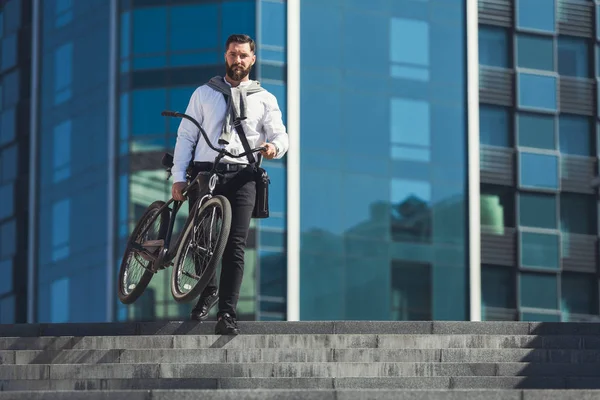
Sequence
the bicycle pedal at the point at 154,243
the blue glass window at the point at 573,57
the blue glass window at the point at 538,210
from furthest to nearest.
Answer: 1. the blue glass window at the point at 573,57
2. the blue glass window at the point at 538,210
3. the bicycle pedal at the point at 154,243

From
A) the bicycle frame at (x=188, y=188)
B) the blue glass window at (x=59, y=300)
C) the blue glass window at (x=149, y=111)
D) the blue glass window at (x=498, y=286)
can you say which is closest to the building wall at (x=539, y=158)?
the blue glass window at (x=498, y=286)

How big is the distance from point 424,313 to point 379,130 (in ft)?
15.5

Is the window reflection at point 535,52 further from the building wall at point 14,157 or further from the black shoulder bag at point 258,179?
the black shoulder bag at point 258,179

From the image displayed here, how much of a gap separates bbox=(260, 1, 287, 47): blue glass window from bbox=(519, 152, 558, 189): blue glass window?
26.8 feet

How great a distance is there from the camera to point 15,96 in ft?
164

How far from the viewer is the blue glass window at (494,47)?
156ft

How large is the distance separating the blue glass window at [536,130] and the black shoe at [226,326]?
35.5m

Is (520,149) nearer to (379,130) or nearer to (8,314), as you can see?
(379,130)

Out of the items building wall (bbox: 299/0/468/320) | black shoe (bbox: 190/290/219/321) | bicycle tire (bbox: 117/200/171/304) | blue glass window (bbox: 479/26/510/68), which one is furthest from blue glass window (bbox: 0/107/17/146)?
black shoe (bbox: 190/290/219/321)

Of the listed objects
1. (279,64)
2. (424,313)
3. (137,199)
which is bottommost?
(424,313)

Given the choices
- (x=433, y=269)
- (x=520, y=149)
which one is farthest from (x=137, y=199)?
(x=520, y=149)

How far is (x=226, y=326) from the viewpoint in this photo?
12953 millimetres

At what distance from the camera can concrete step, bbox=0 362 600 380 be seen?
37.6 ft

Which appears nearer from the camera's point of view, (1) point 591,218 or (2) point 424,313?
(2) point 424,313
